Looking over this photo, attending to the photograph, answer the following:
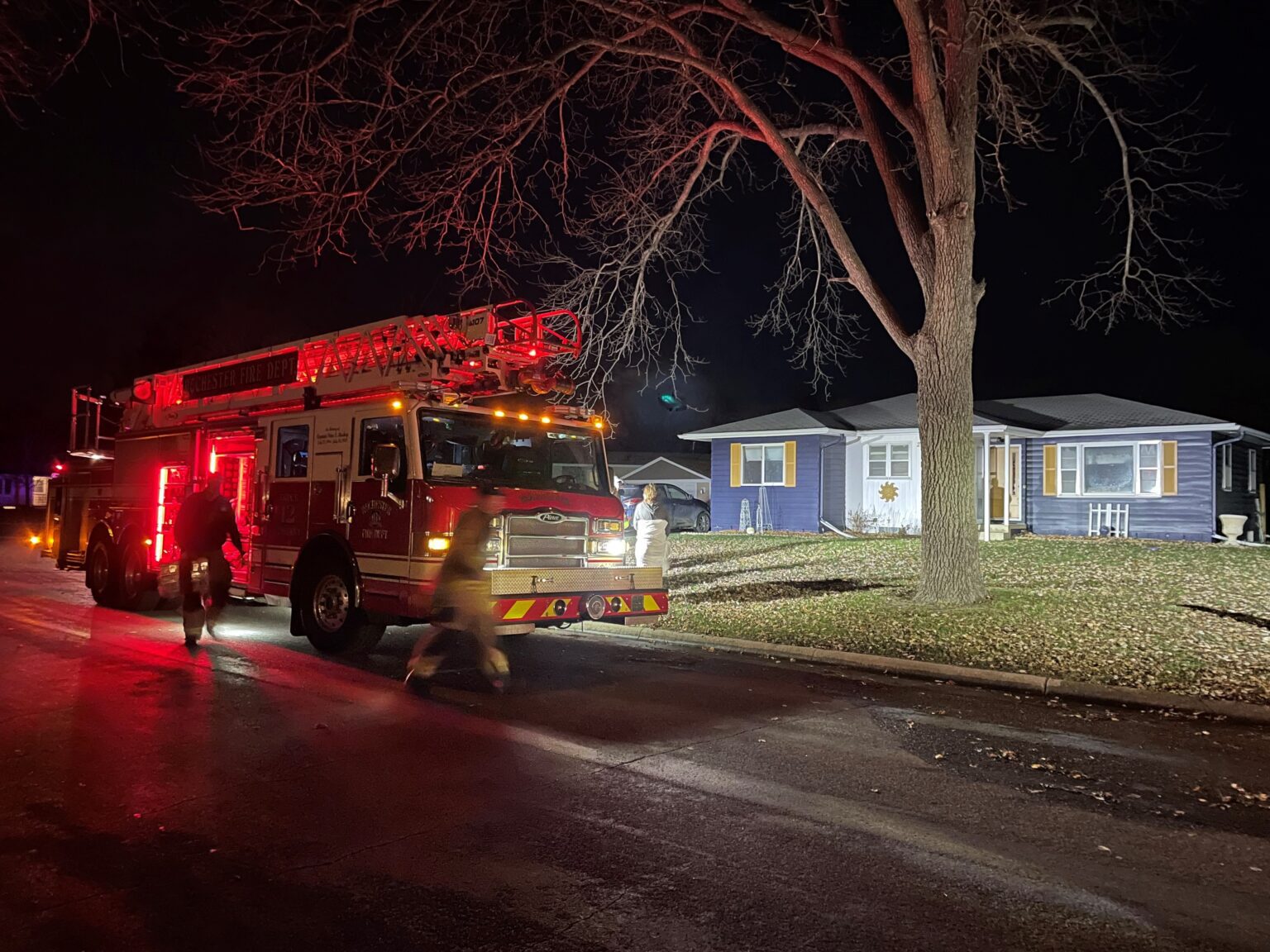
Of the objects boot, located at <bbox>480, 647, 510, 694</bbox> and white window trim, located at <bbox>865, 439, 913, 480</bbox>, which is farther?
white window trim, located at <bbox>865, 439, 913, 480</bbox>

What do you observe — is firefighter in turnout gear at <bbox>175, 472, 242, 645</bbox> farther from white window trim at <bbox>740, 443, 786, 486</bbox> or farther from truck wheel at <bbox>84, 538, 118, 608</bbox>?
white window trim at <bbox>740, 443, 786, 486</bbox>

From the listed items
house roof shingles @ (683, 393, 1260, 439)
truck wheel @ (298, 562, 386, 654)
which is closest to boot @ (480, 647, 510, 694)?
truck wheel @ (298, 562, 386, 654)

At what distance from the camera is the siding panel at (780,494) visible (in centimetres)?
2703

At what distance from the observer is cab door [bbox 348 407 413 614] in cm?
880

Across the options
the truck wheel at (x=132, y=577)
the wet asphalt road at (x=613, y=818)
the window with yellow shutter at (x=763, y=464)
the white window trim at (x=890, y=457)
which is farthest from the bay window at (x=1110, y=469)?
the truck wheel at (x=132, y=577)

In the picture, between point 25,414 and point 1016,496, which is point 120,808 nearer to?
point 1016,496

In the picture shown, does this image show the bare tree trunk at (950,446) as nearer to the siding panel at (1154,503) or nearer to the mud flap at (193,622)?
the mud flap at (193,622)

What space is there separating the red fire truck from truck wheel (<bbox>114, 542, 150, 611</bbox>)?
1696mm

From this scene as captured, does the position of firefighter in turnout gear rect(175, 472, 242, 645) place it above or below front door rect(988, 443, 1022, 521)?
below

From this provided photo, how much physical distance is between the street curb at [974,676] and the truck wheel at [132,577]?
6371mm

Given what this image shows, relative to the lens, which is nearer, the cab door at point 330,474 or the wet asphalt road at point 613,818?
the wet asphalt road at point 613,818

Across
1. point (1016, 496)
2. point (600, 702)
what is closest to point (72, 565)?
point (600, 702)

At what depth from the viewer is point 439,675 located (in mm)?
8789

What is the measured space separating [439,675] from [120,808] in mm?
3771
